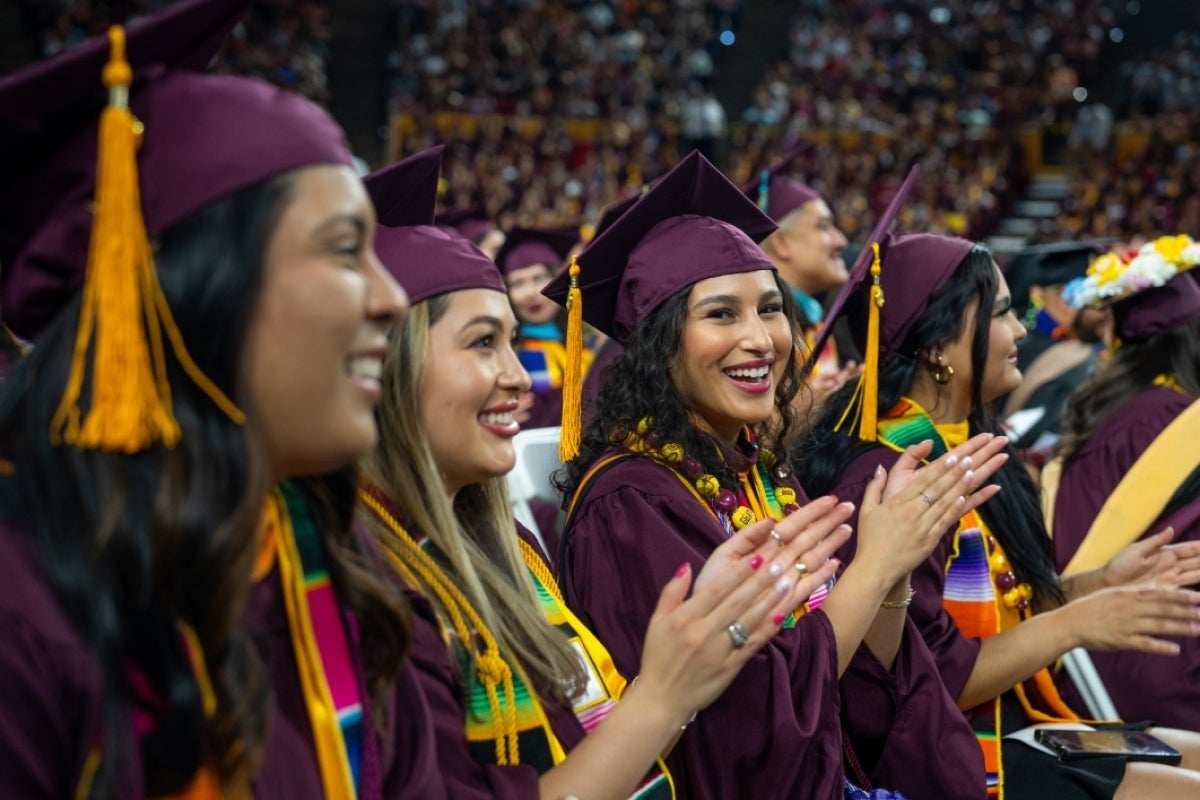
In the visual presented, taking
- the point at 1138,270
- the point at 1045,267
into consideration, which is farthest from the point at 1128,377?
the point at 1045,267

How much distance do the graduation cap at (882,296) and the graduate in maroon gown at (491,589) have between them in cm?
109

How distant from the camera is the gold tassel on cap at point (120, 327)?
1.14 meters

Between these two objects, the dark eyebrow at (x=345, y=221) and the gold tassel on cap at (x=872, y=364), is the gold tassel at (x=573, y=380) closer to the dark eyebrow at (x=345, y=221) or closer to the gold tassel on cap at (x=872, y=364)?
the gold tassel on cap at (x=872, y=364)

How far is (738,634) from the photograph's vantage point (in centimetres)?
172

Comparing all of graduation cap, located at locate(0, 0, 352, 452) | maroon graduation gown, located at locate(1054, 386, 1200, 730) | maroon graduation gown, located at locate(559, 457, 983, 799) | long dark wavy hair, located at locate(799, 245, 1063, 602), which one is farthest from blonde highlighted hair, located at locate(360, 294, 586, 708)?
maroon graduation gown, located at locate(1054, 386, 1200, 730)

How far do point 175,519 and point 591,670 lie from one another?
39.7 inches

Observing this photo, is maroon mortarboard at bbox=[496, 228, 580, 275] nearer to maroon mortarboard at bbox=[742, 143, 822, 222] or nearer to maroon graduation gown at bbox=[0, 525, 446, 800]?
maroon mortarboard at bbox=[742, 143, 822, 222]

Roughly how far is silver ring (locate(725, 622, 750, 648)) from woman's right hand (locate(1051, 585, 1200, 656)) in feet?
4.04

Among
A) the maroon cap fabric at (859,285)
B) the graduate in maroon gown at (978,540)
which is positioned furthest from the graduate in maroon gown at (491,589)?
the maroon cap fabric at (859,285)

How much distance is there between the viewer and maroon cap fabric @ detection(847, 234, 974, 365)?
3.04 m

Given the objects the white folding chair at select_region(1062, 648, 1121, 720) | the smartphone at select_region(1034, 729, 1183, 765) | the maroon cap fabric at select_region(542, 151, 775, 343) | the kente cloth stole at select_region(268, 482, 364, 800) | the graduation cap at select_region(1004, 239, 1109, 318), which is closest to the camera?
the kente cloth stole at select_region(268, 482, 364, 800)

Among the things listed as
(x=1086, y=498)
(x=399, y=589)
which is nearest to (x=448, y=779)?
(x=399, y=589)

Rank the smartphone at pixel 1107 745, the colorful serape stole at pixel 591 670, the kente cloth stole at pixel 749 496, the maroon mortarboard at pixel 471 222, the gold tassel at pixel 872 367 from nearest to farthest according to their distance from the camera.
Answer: the colorful serape stole at pixel 591 670 < the kente cloth stole at pixel 749 496 < the smartphone at pixel 1107 745 < the gold tassel at pixel 872 367 < the maroon mortarboard at pixel 471 222

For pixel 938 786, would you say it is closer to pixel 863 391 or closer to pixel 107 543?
pixel 863 391
